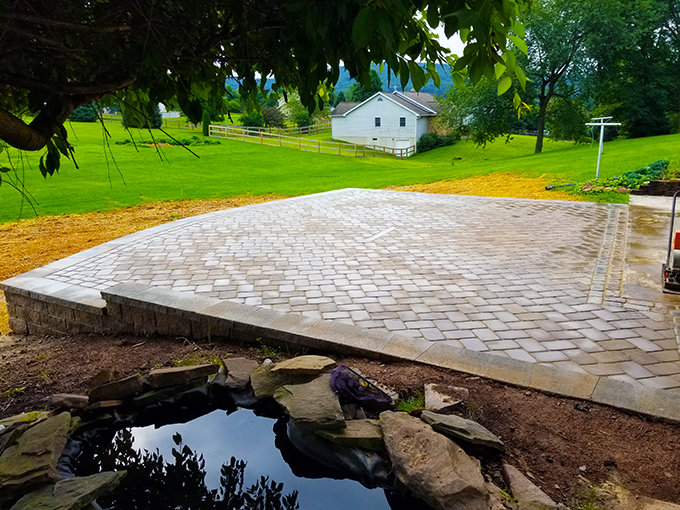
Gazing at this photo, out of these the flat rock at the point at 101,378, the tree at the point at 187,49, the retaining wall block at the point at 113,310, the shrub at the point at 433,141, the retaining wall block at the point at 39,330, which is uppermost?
the tree at the point at 187,49

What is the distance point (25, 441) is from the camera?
117 inches

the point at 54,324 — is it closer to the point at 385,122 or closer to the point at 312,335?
the point at 312,335

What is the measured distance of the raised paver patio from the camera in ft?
14.7

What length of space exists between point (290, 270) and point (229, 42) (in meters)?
4.35

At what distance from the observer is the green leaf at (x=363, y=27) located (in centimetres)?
137

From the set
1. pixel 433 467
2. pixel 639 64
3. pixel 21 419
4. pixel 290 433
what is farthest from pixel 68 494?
pixel 639 64

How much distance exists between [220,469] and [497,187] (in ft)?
50.8

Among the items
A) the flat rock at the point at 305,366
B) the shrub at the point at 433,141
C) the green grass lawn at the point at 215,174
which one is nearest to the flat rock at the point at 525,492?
the flat rock at the point at 305,366

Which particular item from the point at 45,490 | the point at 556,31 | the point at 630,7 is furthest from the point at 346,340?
the point at 630,7

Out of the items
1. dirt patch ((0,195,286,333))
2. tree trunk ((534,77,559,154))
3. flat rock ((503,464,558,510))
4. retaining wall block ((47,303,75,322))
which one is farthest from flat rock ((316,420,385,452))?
tree trunk ((534,77,559,154))

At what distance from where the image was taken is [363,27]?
54.2 inches

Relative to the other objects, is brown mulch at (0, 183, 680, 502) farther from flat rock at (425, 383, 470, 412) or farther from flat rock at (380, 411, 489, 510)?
flat rock at (380, 411, 489, 510)

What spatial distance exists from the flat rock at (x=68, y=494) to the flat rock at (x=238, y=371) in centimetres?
117

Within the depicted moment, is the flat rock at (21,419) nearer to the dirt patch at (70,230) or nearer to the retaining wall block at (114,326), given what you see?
the retaining wall block at (114,326)
